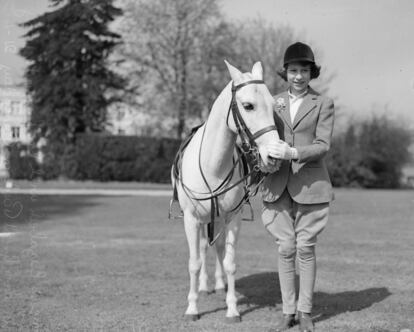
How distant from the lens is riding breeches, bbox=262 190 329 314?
5.12 m

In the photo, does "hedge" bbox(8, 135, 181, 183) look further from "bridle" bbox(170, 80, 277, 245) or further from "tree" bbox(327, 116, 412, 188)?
"bridle" bbox(170, 80, 277, 245)

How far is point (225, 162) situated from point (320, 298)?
94.3 inches

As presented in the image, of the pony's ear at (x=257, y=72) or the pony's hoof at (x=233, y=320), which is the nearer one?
the pony's ear at (x=257, y=72)

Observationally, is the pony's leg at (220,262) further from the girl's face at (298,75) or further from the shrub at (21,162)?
the shrub at (21,162)

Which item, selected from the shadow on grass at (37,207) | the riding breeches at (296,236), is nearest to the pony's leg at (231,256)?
the riding breeches at (296,236)

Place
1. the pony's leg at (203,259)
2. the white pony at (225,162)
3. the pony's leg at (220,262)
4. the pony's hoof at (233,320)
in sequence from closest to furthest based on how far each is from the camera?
the white pony at (225,162) < the pony's hoof at (233,320) < the pony's leg at (220,262) < the pony's leg at (203,259)

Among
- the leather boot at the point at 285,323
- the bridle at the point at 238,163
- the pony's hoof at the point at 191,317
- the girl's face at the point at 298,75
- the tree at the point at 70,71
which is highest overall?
the tree at the point at 70,71

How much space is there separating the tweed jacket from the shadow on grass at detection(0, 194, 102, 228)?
31.8 ft

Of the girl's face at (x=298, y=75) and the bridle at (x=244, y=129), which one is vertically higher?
the girl's face at (x=298, y=75)

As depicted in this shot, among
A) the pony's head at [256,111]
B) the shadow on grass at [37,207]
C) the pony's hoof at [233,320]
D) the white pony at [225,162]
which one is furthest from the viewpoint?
the shadow on grass at [37,207]

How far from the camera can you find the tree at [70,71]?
35.8 metres

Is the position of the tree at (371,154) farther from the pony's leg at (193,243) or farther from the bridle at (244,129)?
the bridle at (244,129)

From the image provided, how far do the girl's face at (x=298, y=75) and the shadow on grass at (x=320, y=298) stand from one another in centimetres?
245

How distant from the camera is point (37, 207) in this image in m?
19.3
